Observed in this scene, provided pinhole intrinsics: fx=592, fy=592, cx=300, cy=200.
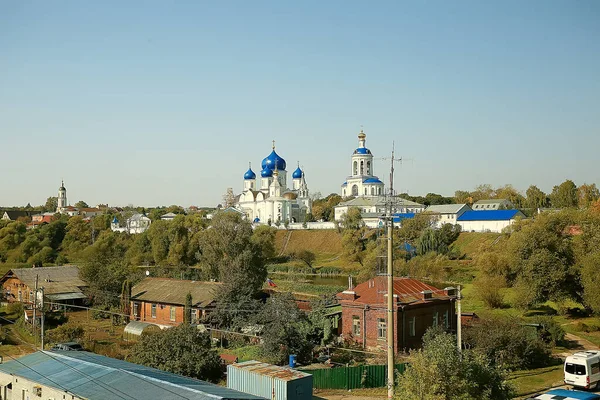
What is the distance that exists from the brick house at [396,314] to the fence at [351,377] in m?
3.05

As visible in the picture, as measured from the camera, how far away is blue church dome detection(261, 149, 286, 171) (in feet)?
328

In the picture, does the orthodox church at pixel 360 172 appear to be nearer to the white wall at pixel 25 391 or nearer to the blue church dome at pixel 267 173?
the blue church dome at pixel 267 173

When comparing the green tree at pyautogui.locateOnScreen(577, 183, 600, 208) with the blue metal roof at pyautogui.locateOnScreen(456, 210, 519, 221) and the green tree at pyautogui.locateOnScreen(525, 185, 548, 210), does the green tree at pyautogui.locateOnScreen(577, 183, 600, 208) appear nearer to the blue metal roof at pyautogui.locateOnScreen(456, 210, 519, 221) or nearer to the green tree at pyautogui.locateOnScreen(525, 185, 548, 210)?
the green tree at pyautogui.locateOnScreen(525, 185, 548, 210)

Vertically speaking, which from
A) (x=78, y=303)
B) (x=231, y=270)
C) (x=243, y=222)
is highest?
(x=243, y=222)

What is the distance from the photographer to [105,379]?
14.8 metres

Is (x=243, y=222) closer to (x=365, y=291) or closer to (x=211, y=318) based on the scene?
(x=211, y=318)

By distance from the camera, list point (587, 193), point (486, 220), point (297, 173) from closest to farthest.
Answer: point (486, 220), point (587, 193), point (297, 173)

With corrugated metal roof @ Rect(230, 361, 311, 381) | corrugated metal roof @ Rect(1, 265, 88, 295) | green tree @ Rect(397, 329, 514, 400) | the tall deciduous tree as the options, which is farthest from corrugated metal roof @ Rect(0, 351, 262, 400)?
the tall deciduous tree

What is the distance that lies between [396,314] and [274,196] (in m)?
72.4

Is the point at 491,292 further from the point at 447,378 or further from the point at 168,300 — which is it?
the point at 447,378

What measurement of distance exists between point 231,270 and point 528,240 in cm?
1699

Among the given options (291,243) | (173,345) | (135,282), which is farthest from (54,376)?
(291,243)

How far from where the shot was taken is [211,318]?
28.5 meters

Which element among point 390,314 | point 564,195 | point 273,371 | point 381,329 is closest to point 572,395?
point 390,314
